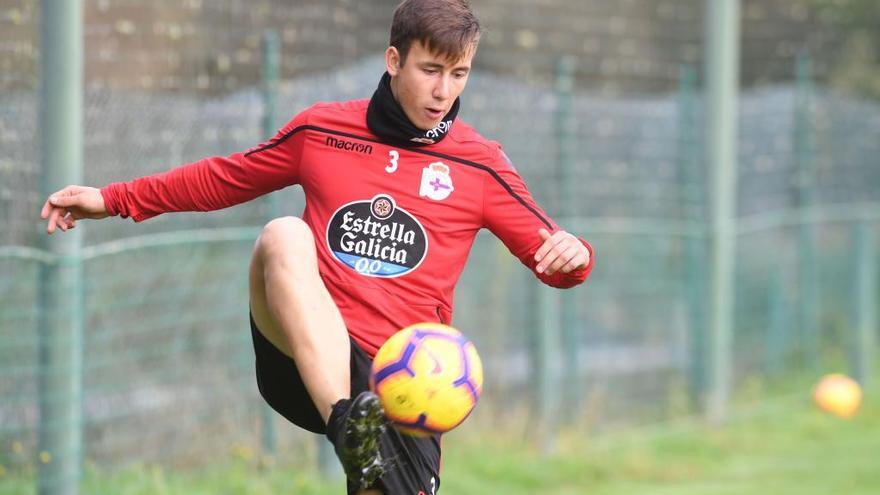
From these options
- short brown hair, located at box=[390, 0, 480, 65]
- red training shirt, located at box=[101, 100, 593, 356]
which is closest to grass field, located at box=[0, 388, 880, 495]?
red training shirt, located at box=[101, 100, 593, 356]

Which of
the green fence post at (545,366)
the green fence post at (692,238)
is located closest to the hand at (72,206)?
the green fence post at (545,366)

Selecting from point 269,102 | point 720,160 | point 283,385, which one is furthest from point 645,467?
point 283,385

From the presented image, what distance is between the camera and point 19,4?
6.58 m

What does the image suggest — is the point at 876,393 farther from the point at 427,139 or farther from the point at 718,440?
the point at 427,139

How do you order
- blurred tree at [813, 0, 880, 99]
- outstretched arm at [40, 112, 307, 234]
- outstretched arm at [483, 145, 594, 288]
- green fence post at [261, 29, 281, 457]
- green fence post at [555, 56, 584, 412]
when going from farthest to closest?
blurred tree at [813, 0, 880, 99] → green fence post at [555, 56, 584, 412] → green fence post at [261, 29, 281, 457] → outstretched arm at [40, 112, 307, 234] → outstretched arm at [483, 145, 594, 288]

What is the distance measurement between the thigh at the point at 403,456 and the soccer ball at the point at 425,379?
17 centimetres

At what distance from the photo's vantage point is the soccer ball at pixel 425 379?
451 centimetres

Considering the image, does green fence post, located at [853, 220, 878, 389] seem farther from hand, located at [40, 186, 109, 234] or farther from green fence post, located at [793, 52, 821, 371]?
hand, located at [40, 186, 109, 234]

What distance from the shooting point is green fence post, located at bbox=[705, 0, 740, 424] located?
10641 millimetres

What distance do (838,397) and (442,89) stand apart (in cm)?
725

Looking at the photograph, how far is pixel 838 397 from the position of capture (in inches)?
444

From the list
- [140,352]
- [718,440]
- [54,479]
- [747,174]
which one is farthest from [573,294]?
[54,479]

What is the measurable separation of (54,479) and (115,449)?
25.3 inches

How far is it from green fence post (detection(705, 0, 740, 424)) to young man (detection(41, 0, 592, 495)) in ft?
18.8
